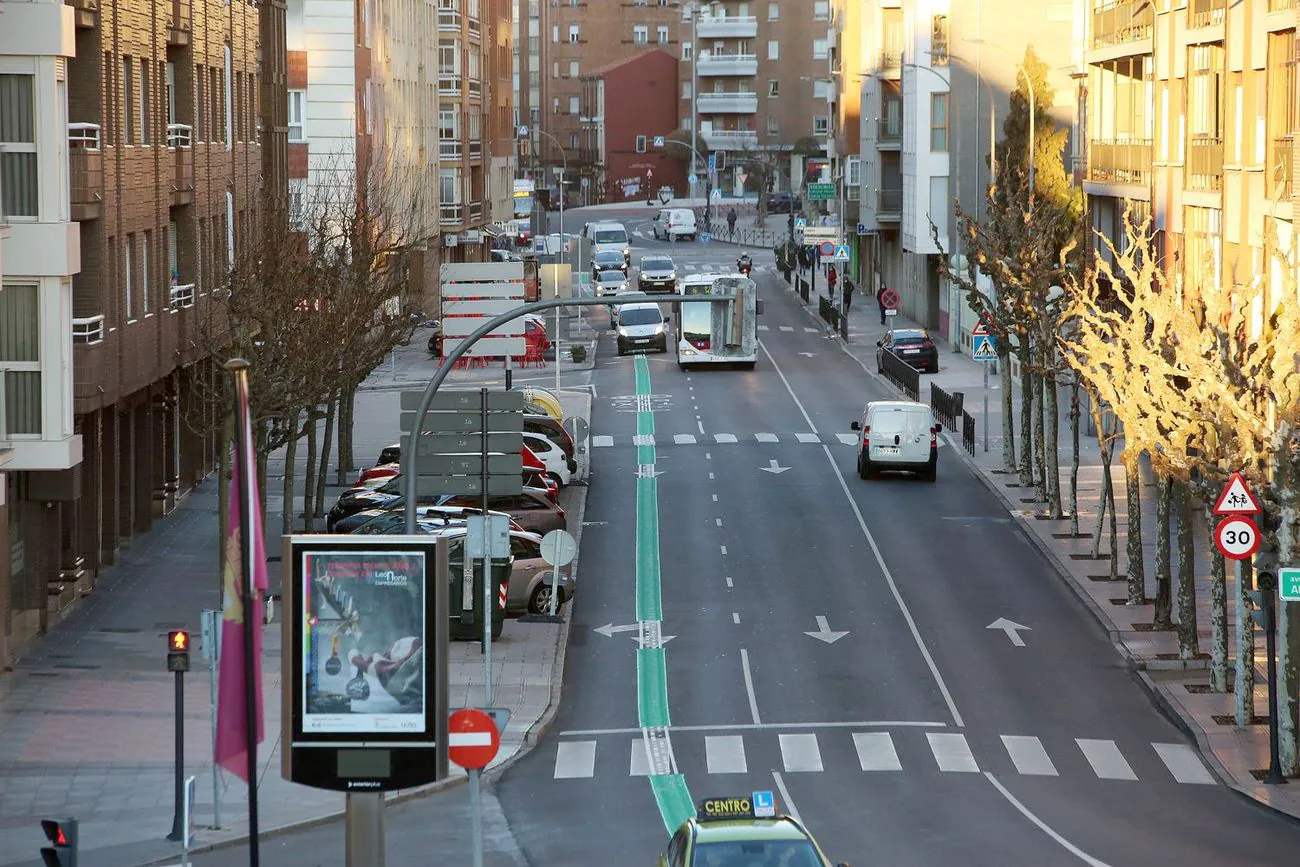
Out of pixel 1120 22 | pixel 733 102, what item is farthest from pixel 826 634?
pixel 733 102

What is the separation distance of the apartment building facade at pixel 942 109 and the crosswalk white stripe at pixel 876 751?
47426 millimetres

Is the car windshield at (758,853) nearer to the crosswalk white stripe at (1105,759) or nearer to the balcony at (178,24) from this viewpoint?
the crosswalk white stripe at (1105,759)

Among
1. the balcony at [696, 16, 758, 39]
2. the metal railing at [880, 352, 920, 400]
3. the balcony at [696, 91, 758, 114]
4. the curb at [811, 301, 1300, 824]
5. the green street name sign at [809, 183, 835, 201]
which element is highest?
the balcony at [696, 16, 758, 39]

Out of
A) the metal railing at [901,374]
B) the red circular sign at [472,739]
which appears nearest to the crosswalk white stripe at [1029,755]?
the red circular sign at [472,739]

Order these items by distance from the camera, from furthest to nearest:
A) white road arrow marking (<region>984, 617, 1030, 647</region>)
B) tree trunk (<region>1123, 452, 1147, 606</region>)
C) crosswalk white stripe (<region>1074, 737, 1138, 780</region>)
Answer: tree trunk (<region>1123, 452, 1147, 606</region>), white road arrow marking (<region>984, 617, 1030, 647</region>), crosswalk white stripe (<region>1074, 737, 1138, 780</region>)

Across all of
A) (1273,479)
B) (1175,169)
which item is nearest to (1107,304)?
(1175,169)

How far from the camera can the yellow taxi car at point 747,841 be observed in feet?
57.6

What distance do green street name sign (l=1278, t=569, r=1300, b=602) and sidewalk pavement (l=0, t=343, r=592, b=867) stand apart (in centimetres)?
985

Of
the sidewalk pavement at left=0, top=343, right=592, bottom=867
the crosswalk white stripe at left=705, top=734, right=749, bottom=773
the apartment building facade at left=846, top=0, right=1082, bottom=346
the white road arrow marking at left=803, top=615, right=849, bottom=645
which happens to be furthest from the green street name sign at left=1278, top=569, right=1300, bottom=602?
the apartment building facade at left=846, top=0, right=1082, bottom=346

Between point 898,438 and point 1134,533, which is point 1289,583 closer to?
point 1134,533

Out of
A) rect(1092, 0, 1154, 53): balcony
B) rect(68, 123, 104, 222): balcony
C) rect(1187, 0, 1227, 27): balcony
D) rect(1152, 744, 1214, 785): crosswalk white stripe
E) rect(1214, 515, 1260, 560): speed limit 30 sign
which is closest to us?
rect(1152, 744, 1214, 785): crosswalk white stripe

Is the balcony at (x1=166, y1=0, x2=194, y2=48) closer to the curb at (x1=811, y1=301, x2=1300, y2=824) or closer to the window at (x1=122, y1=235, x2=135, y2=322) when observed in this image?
the window at (x1=122, y1=235, x2=135, y2=322)

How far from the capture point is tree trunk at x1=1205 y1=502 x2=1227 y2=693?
29.5 metres

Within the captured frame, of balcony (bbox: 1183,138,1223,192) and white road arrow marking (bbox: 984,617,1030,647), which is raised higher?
balcony (bbox: 1183,138,1223,192)
